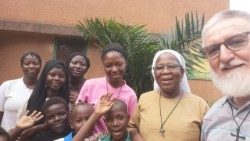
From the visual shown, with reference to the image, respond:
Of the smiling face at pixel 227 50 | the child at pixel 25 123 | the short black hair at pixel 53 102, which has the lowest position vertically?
the child at pixel 25 123

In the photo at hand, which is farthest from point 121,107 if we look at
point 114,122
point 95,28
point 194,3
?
point 194,3

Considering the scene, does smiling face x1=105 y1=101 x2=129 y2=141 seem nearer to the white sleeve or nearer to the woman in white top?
the woman in white top

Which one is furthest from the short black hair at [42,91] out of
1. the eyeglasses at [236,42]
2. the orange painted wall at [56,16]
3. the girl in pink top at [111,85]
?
the orange painted wall at [56,16]

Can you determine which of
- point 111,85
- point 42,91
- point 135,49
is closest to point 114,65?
point 111,85

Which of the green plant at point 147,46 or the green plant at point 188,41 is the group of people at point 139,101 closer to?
the green plant at point 147,46

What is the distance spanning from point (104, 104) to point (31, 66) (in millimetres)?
1554

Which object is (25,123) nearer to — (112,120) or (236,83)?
(112,120)

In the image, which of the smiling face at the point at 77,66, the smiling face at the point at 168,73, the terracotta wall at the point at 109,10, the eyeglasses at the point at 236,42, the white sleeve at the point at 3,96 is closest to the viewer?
the eyeglasses at the point at 236,42

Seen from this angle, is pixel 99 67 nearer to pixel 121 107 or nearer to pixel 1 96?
pixel 1 96

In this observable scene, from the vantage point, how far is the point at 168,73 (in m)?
3.35

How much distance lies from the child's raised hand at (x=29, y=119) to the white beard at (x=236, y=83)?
2150mm

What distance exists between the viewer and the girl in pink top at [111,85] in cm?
383

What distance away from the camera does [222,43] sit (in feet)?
7.72

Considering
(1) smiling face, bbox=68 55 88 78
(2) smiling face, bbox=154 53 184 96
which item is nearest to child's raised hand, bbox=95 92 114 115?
(2) smiling face, bbox=154 53 184 96
